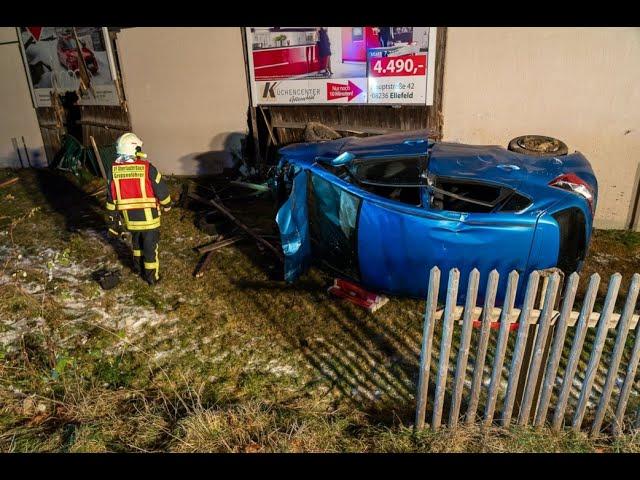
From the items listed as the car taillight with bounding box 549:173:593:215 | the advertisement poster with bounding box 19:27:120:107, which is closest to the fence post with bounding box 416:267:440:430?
the car taillight with bounding box 549:173:593:215

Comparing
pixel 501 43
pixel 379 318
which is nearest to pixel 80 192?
pixel 379 318

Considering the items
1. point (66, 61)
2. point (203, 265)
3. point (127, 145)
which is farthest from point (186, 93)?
point (203, 265)

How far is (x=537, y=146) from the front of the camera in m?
5.17

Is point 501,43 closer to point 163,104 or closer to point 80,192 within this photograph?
point 163,104

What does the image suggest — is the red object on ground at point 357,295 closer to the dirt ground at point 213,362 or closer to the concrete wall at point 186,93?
the dirt ground at point 213,362

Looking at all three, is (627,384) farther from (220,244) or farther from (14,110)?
(14,110)

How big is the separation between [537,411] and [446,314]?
0.99 metres

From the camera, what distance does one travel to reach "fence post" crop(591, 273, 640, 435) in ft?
8.26

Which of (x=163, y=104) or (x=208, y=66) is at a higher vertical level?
(x=208, y=66)

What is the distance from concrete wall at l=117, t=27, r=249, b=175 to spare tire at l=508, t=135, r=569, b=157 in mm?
4898

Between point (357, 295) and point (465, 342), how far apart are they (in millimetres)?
1926

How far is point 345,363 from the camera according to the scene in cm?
387

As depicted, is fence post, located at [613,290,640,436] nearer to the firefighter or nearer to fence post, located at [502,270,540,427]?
fence post, located at [502,270,540,427]

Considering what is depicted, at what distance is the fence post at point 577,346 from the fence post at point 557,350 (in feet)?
0.22
